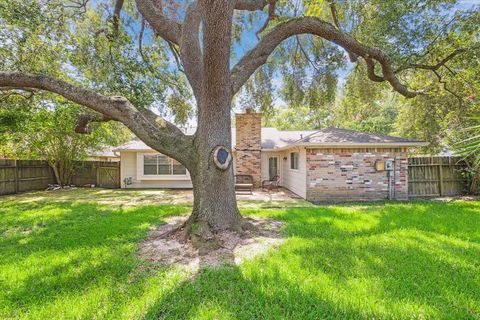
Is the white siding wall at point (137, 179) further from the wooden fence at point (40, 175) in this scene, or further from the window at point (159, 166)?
the wooden fence at point (40, 175)

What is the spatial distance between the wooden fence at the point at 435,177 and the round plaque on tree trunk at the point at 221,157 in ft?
31.6

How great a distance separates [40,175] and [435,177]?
19.8 m

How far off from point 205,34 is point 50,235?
214 inches

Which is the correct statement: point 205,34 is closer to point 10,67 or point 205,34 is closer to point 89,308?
point 89,308

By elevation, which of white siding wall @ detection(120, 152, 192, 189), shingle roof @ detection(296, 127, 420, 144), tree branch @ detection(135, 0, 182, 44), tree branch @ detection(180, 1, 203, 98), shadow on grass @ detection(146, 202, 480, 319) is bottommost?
shadow on grass @ detection(146, 202, 480, 319)

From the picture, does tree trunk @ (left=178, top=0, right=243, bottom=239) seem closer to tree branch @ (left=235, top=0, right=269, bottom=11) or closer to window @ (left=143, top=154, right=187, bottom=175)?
tree branch @ (left=235, top=0, right=269, bottom=11)

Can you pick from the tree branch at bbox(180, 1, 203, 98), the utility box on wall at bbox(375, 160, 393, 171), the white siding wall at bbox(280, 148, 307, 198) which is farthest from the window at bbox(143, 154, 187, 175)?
the utility box on wall at bbox(375, 160, 393, 171)

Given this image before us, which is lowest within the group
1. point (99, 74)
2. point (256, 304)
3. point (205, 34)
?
point (256, 304)

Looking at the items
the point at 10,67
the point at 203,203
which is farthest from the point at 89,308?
the point at 10,67

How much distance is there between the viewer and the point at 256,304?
9.30 ft

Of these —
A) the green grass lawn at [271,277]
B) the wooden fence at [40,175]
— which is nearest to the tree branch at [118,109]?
the green grass lawn at [271,277]

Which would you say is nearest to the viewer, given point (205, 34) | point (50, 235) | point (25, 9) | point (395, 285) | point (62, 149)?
point (395, 285)

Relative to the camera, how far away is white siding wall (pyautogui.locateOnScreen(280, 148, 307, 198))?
399 inches

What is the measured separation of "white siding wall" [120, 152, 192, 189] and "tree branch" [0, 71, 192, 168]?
895cm
